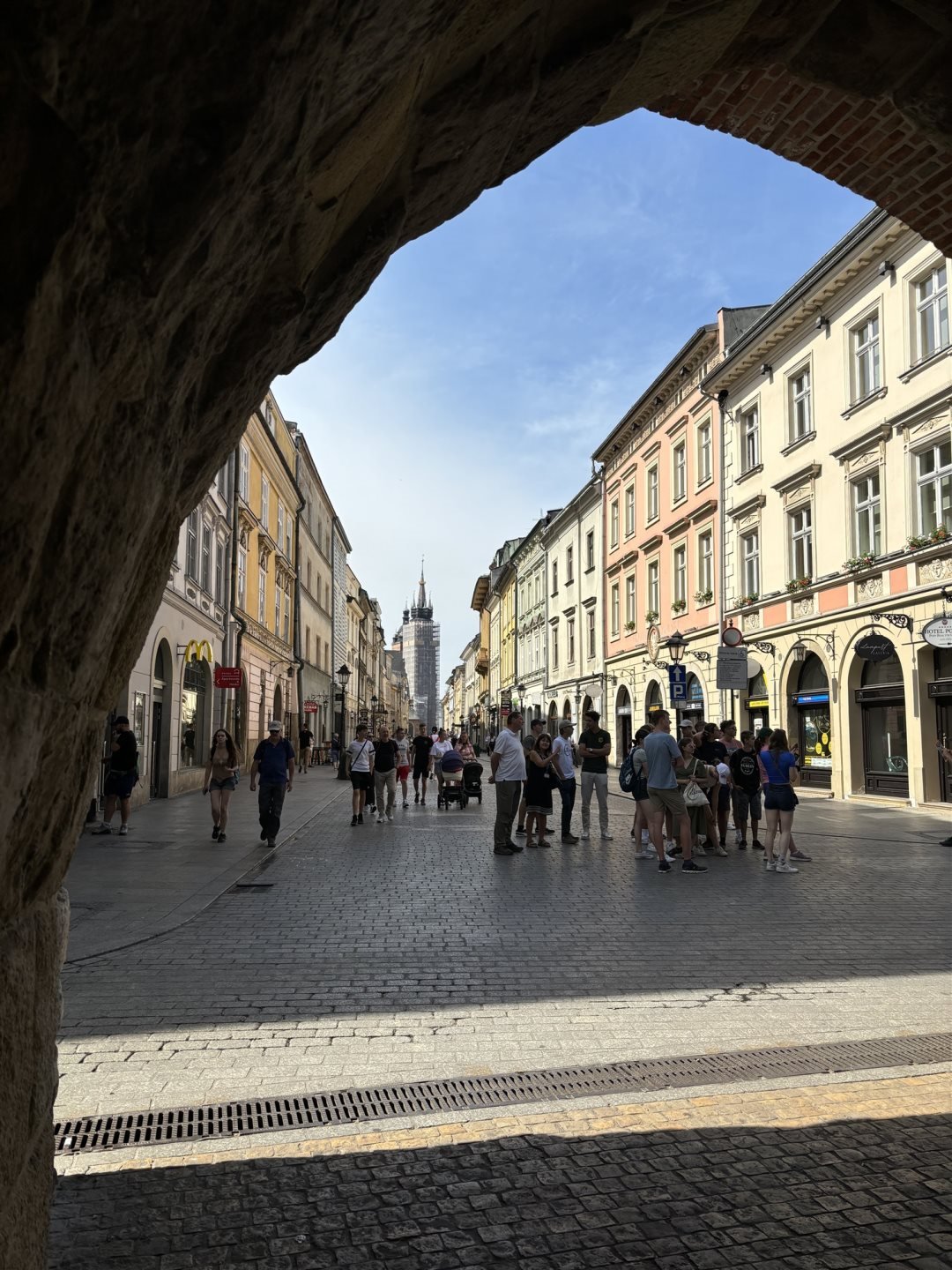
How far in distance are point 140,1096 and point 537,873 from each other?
702 cm

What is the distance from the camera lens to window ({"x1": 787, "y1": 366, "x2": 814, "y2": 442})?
24078mm

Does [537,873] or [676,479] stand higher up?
[676,479]

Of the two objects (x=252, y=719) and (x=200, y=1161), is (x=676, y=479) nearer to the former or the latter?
(x=252, y=719)

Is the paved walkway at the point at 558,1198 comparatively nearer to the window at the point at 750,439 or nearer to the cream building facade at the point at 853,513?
the cream building facade at the point at 853,513

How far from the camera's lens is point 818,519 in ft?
76.0

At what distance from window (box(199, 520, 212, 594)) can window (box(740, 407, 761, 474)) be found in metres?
15.2

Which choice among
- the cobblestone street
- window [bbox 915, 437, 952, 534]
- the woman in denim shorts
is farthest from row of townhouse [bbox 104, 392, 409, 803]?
window [bbox 915, 437, 952, 534]

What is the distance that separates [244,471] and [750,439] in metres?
15.4

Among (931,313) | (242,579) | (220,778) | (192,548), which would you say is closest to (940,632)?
(931,313)

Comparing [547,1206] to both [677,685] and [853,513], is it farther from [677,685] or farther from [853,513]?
[853,513]

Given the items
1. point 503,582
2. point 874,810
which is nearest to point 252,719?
point 874,810

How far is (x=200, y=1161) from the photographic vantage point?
3508mm

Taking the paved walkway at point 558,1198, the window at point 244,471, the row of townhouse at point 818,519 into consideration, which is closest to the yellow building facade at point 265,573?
the window at point 244,471

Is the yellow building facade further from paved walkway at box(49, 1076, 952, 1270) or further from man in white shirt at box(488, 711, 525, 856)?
paved walkway at box(49, 1076, 952, 1270)
